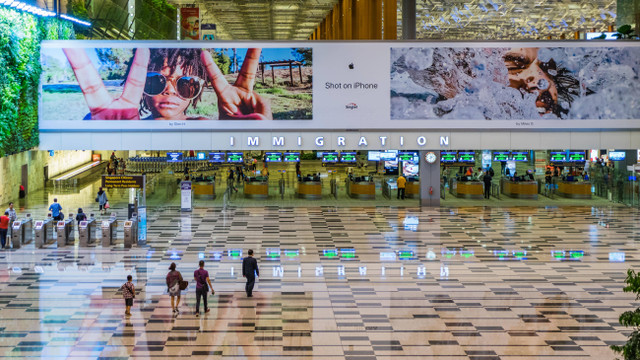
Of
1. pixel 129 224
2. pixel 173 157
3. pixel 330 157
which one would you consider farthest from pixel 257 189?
pixel 129 224

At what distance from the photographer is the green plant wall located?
2755cm

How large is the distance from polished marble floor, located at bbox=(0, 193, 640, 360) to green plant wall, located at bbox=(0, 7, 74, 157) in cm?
571

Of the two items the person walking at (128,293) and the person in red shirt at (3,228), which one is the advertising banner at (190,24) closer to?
the person in red shirt at (3,228)

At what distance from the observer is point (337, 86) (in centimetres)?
3078

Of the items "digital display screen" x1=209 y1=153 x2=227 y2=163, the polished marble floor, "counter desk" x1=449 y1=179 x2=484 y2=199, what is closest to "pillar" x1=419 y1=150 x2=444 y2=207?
"counter desk" x1=449 y1=179 x2=484 y2=199

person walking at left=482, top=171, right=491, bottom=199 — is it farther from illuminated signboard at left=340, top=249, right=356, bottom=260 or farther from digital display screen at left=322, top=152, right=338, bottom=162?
illuminated signboard at left=340, top=249, right=356, bottom=260

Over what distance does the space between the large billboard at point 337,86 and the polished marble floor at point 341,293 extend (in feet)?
15.0

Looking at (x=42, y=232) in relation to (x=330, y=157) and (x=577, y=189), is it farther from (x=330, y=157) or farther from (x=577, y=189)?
(x=577, y=189)

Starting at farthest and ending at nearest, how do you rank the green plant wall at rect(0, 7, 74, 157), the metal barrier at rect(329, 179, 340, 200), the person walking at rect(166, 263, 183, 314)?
the metal barrier at rect(329, 179, 340, 200) < the green plant wall at rect(0, 7, 74, 157) < the person walking at rect(166, 263, 183, 314)

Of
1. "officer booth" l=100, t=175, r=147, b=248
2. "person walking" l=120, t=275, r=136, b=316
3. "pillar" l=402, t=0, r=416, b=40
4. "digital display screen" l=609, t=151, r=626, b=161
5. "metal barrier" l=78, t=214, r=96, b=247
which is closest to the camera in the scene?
"person walking" l=120, t=275, r=136, b=316

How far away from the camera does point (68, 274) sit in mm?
19469

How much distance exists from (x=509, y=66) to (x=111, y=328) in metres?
20.7

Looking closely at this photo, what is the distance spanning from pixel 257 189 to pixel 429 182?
8075mm

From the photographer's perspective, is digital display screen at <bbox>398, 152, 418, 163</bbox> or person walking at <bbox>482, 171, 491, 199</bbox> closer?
person walking at <bbox>482, 171, 491, 199</bbox>
